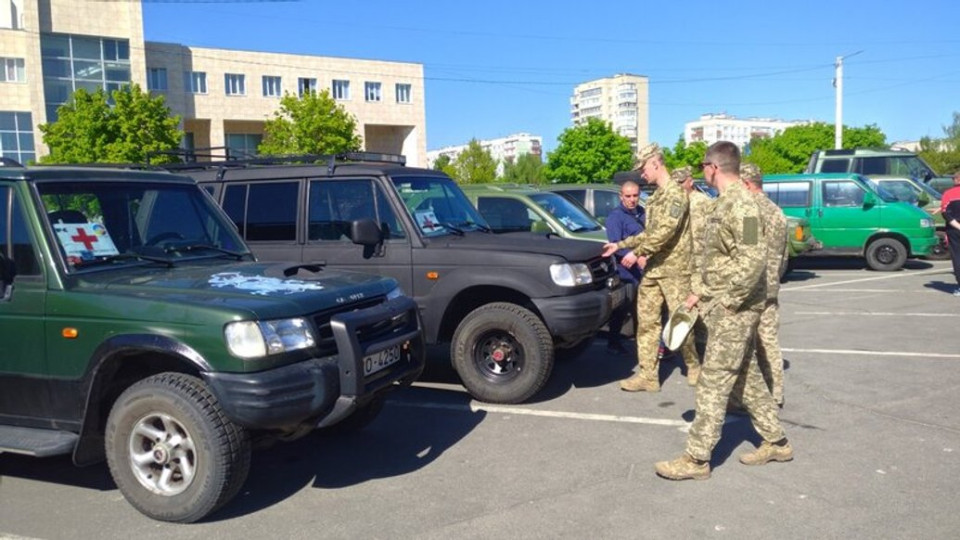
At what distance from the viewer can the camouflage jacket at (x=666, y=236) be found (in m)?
6.69

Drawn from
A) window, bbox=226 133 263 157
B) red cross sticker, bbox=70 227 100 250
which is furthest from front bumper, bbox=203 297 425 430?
window, bbox=226 133 263 157

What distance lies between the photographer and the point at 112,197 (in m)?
5.18

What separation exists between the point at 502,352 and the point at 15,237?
362 cm

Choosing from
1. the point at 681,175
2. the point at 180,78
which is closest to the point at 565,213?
the point at 681,175

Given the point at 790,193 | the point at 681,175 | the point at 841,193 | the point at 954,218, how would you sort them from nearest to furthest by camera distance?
the point at 681,175, the point at 954,218, the point at 841,193, the point at 790,193

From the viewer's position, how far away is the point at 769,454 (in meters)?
5.04

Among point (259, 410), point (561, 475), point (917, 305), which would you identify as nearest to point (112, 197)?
point (259, 410)

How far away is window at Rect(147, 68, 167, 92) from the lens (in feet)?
178

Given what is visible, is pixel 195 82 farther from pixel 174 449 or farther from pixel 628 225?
pixel 174 449

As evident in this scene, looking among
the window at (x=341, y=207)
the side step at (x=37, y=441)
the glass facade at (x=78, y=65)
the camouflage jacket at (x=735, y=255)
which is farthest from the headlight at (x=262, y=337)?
the glass facade at (x=78, y=65)

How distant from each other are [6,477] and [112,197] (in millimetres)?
1921

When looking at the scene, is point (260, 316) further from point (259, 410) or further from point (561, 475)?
point (561, 475)

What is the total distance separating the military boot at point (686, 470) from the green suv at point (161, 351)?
66.1 inches

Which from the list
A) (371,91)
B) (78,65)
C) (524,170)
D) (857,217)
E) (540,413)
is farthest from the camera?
(524,170)
